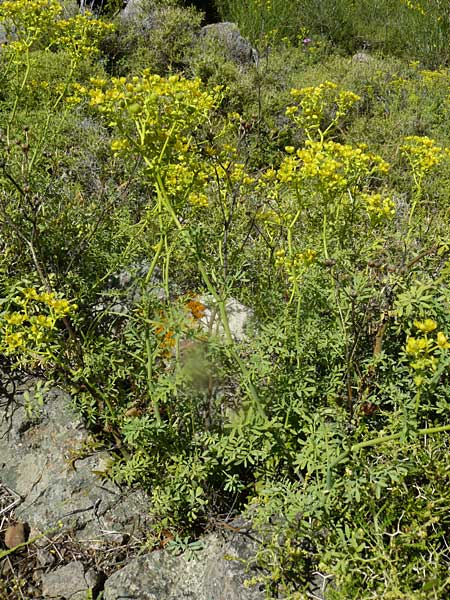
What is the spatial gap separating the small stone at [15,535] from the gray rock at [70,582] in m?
0.20

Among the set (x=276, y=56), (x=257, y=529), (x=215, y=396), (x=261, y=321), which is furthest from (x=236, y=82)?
(x=257, y=529)

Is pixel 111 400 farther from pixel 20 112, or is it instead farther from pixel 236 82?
pixel 236 82

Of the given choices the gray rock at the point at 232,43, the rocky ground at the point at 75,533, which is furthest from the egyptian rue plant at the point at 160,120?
the gray rock at the point at 232,43

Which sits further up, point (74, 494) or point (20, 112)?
point (20, 112)

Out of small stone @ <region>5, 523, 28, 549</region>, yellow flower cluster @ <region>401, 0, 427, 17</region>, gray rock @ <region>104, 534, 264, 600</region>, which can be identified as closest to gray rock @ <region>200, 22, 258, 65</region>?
yellow flower cluster @ <region>401, 0, 427, 17</region>

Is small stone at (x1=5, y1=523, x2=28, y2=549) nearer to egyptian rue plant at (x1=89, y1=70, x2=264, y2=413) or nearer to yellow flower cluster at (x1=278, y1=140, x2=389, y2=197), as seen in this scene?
egyptian rue plant at (x1=89, y1=70, x2=264, y2=413)

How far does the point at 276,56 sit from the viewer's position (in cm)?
731

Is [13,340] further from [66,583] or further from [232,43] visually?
[232,43]

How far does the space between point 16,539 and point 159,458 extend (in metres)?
0.66

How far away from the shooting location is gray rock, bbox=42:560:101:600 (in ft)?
6.58

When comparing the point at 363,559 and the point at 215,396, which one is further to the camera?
the point at 215,396

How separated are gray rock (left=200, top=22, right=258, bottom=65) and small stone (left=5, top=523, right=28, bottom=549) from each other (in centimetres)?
646

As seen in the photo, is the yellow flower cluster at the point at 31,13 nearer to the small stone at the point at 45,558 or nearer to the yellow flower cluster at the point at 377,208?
the yellow flower cluster at the point at 377,208

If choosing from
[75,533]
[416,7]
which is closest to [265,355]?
[75,533]
